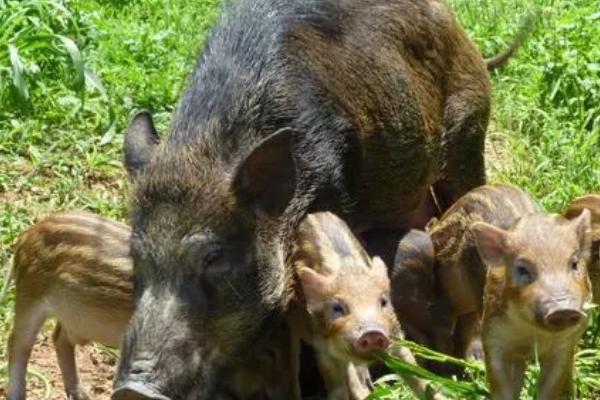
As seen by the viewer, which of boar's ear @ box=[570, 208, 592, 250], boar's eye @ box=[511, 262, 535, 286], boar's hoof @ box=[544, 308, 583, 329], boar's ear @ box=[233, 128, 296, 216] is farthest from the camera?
boar's ear @ box=[233, 128, 296, 216]

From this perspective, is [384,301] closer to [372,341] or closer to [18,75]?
[372,341]

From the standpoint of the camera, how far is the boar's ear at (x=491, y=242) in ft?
17.4

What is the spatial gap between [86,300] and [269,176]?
0.79 metres

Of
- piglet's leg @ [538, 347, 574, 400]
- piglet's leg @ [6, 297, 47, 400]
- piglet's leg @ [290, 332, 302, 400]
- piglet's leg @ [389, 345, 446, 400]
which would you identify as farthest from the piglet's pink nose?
piglet's leg @ [6, 297, 47, 400]

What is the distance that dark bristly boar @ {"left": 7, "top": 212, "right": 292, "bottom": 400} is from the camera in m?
5.92

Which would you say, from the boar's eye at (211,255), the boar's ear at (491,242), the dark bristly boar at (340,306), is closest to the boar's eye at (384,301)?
the dark bristly boar at (340,306)

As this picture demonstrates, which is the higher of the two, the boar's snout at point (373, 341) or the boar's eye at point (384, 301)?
the boar's eye at point (384, 301)

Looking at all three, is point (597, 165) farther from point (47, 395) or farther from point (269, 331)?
point (47, 395)

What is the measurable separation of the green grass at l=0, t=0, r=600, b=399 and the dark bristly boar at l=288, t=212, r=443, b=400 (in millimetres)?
1583

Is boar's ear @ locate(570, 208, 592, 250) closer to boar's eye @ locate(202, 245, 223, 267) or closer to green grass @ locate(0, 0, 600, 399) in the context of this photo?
boar's eye @ locate(202, 245, 223, 267)

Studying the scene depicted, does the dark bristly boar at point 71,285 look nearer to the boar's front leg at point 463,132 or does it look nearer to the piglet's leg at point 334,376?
the piglet's leg at point 334,376

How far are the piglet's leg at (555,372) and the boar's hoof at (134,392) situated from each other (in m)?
1.24

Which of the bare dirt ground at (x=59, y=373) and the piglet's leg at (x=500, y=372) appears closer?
the piglet's leg at (x=500, y=372)

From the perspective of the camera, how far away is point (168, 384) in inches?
214
